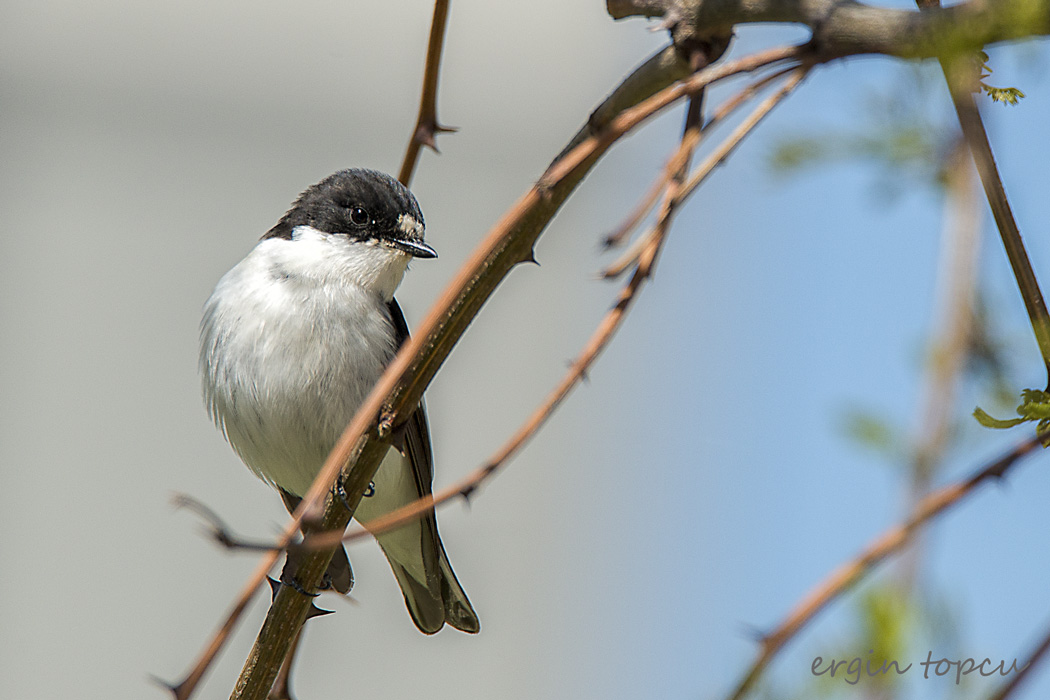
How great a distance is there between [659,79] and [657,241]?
290mm

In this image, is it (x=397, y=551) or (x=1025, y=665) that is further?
(x=397, y=551)

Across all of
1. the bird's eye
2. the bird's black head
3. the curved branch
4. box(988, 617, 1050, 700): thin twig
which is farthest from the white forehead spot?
box(988, 617, 1050, 700): thin twig

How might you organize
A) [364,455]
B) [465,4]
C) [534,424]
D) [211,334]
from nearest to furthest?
[534,424], [364,455], [211,334], [465,4]

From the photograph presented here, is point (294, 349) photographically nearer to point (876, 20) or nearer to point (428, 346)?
point (428, 346)

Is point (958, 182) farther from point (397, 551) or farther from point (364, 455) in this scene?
point (397, 551)

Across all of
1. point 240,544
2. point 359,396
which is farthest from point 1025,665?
point 359,396

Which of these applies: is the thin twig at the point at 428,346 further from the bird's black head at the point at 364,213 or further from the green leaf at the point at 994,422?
the bird's black head at the point at 364,213

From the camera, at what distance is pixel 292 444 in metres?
2.97

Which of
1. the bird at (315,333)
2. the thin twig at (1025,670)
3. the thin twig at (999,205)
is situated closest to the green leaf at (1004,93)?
the thin twig at (999,205)

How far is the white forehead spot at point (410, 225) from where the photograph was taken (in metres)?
3.00

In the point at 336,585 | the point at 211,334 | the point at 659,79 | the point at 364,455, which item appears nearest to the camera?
the point at 659,79

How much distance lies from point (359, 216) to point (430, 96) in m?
1.43

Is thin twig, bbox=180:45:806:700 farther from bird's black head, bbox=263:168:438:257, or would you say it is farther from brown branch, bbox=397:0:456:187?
bird's black head, bbox=263:168:438:257

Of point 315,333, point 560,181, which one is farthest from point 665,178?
point 315,333
